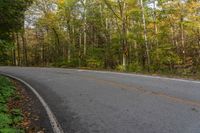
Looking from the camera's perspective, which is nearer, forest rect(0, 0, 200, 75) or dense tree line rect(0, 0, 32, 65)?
dense tree line rect(0, 0, 32, 65)

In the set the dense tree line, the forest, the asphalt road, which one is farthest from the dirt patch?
the forest

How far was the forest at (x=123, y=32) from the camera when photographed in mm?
30016

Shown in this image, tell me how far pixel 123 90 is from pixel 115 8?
77.0 ft

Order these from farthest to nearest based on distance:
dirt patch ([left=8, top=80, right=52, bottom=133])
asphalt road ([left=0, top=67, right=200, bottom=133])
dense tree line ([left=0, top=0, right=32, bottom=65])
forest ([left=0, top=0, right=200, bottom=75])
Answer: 1. forest ([left=0, top=0, right=200, bottom=75])
2. dense tree line ([left=0, top=0, right=32, bottom=65])
3. dirt patch ([left=8, top=80, right=52, bottom=133])
4. asphalt road ([left=0, top=67, right=200, bottom=133])

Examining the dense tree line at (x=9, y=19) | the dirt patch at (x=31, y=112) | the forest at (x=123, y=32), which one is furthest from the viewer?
the forest at (x=123, y=32)

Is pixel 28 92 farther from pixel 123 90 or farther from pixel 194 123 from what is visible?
pixel 194 123

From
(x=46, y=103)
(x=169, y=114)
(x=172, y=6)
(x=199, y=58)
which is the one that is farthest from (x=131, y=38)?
(x=169, y=114)

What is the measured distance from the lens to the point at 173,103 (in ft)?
31.4

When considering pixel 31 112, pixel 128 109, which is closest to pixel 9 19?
pixel 31 112

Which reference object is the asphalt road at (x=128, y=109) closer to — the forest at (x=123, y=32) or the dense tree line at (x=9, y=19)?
the dense tree line at (x=9, y=19)

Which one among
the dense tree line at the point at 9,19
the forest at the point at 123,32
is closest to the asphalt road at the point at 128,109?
the dense tree line at the point at 9,19

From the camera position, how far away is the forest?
98.5 ft

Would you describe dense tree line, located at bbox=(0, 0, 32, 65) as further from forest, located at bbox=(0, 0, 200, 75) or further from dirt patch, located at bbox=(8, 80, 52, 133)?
dirt patch, located at bbox=(8, 80, 52, 133)

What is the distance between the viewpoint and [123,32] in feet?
105
